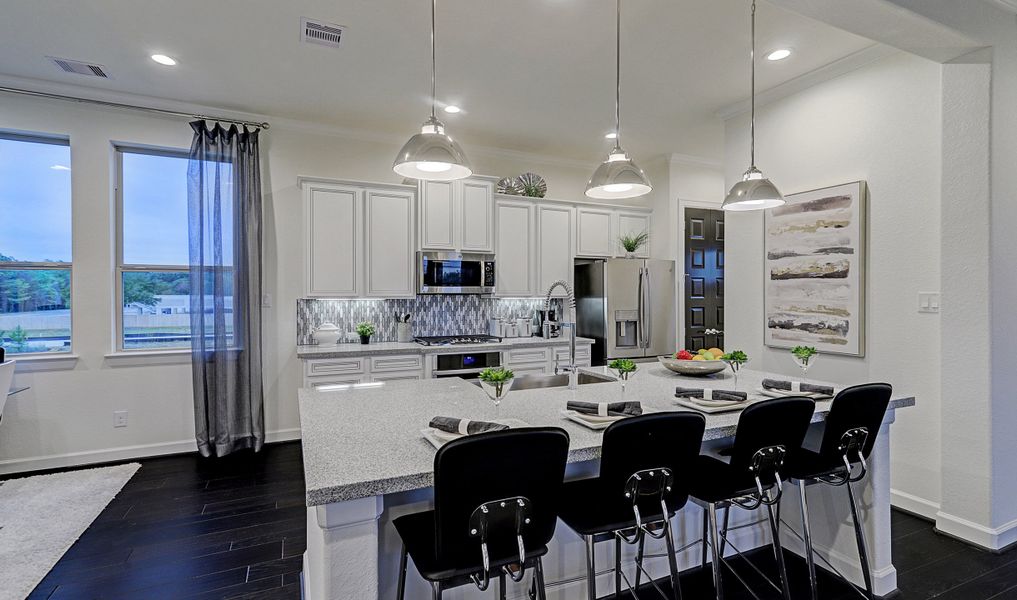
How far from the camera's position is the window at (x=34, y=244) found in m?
3.89

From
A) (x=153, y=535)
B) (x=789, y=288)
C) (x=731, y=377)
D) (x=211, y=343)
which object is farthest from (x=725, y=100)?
(x=153, y=535)

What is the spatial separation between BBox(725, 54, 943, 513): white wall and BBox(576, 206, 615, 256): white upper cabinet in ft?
6.94

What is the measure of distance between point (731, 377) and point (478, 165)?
11.6 feet


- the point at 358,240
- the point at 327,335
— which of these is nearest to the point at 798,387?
the point at 358,240

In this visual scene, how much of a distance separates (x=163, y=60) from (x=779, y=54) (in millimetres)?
4110

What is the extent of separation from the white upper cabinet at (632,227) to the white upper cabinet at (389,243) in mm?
2382

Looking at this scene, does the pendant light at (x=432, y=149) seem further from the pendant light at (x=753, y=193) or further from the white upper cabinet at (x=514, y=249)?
the white upper cabinet at (x=514, y=249)

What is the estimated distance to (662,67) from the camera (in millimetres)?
3529

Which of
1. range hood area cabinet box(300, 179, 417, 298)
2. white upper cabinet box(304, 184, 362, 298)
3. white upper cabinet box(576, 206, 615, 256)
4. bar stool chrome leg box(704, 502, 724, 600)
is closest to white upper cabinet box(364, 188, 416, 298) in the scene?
range hood area cabinet box(300, 179, 417, 298)

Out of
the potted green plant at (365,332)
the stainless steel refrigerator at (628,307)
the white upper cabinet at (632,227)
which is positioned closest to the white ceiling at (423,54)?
the white upper cabinet at (632,227)

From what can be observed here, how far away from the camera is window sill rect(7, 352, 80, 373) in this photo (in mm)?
3848

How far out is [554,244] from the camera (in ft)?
17.8

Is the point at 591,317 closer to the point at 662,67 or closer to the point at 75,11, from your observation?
the point at 662,67

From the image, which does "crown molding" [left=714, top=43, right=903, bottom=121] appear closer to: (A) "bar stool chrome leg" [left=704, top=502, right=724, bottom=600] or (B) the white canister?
(A) "bar stool chrome leg" [left=704, top=502, right=724, bottom=600]
